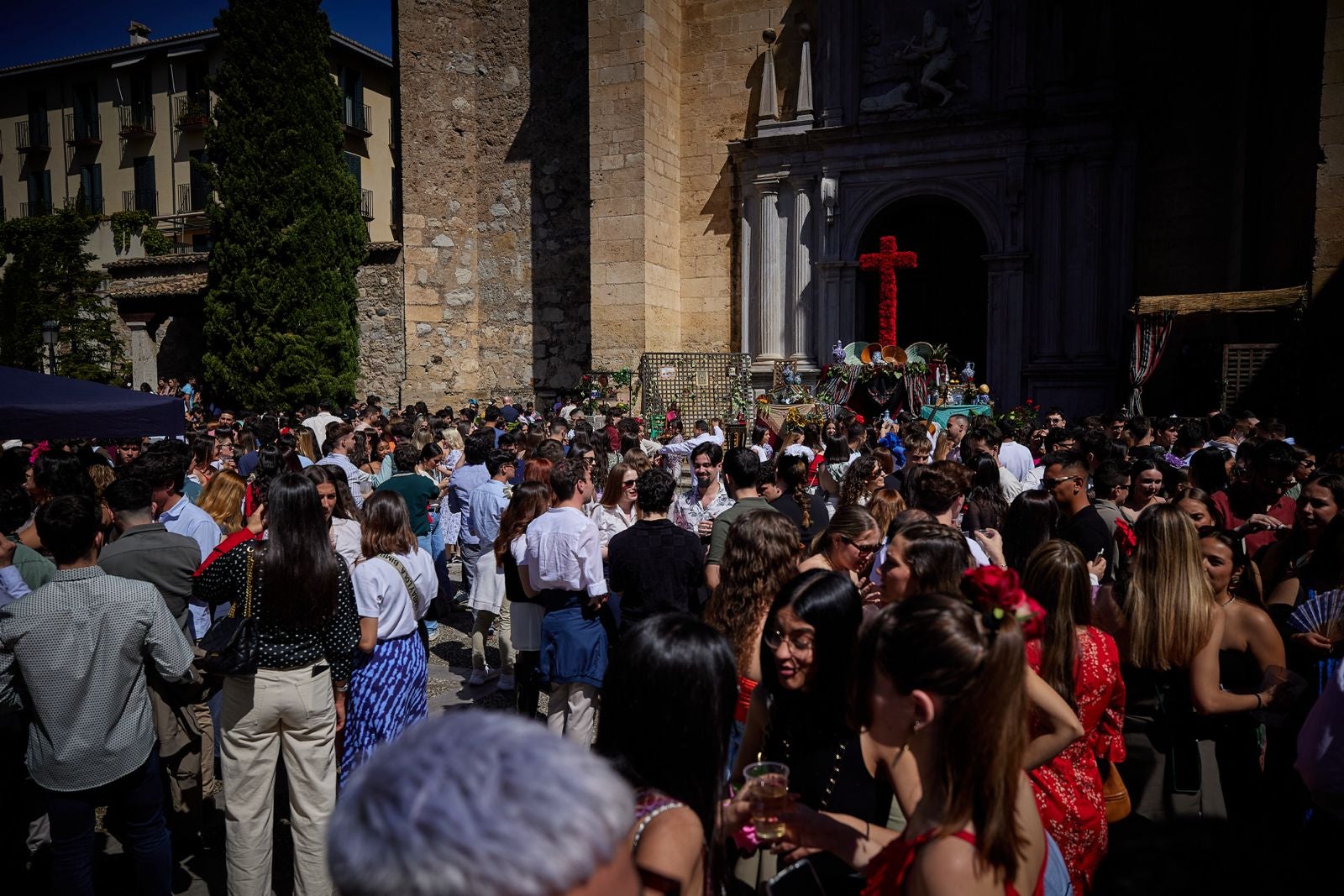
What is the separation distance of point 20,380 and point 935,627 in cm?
738

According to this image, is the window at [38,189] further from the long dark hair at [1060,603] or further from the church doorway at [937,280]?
the long dark hair at [1060,603]

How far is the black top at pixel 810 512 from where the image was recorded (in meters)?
5.57

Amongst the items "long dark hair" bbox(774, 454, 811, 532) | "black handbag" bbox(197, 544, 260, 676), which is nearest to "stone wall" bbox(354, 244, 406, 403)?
"long dark hair" bbox(774, 454, 811, 532)

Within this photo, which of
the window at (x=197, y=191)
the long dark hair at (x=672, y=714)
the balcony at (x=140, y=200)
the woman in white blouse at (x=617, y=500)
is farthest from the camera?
the balcony at (x=140, y=200)

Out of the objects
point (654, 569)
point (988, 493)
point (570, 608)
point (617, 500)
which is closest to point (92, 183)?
point (617, 500)

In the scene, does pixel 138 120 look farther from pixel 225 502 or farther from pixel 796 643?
pixel 796 643

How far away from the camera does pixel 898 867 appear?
182 cm

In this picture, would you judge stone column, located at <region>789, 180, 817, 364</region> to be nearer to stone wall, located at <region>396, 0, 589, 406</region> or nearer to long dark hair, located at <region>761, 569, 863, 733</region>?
stone wall, located at <region>396, 0, 589, 406</region>

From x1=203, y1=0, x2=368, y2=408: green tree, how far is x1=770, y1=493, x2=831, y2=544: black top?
1430cm

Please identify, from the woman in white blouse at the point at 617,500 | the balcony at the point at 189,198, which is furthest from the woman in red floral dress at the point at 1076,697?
the balcony at the point at 189,198

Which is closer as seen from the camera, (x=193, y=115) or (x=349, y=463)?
(x=349, y=463)

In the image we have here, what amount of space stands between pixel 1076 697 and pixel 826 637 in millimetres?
1002

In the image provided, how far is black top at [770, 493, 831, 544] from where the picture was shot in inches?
219

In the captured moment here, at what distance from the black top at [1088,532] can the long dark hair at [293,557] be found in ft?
13.5
